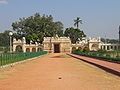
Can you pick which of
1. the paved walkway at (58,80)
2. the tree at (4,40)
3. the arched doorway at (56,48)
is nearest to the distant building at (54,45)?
the arched doorway at (56,48)

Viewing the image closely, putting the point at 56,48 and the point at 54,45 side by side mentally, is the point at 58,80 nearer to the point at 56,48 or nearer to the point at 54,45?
the point at 54,45

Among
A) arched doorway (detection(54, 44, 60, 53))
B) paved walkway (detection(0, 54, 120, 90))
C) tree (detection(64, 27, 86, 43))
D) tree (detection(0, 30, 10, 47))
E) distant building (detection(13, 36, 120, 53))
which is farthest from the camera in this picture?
tree (detection(0, 30, 10, 47))

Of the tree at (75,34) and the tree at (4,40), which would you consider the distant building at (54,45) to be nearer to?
the tree at (75,34)

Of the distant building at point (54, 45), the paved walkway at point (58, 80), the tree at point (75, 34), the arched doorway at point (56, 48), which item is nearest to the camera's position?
the paved walkway at point (58, 80)

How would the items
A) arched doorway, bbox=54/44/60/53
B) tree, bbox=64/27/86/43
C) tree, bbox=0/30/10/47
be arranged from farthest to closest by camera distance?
1. tree, bbox=0/30/10/47
2. tree, bbox=64/27/86/43
3. arched doorway, bbox=54/44/60/53

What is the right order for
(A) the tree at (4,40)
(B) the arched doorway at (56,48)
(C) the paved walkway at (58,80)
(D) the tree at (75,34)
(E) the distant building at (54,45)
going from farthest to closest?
(A) the tree at (4,40) < (D) the tree at (75,34) < (B) the arched doorway at (56,48) < (E) the distant building at (54,45) < (C) the paved walkway at (58,80)

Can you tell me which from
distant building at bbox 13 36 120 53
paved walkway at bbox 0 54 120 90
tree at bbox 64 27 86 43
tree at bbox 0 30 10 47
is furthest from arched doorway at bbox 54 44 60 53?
paved walkway at bbox 0 54 120 90

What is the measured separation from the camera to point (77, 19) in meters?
130

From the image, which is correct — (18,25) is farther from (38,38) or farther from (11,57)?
(11,57)

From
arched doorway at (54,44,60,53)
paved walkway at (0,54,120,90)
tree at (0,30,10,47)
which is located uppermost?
tree at (0,30,10,47)

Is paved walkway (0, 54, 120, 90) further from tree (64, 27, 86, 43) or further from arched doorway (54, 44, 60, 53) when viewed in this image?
tree (64, 27, 86, 43)

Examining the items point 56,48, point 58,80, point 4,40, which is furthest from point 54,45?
point 58,80

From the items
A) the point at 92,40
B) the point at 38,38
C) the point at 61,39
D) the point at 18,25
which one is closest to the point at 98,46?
the point at 92,40

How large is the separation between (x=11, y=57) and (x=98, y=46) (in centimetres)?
7585
